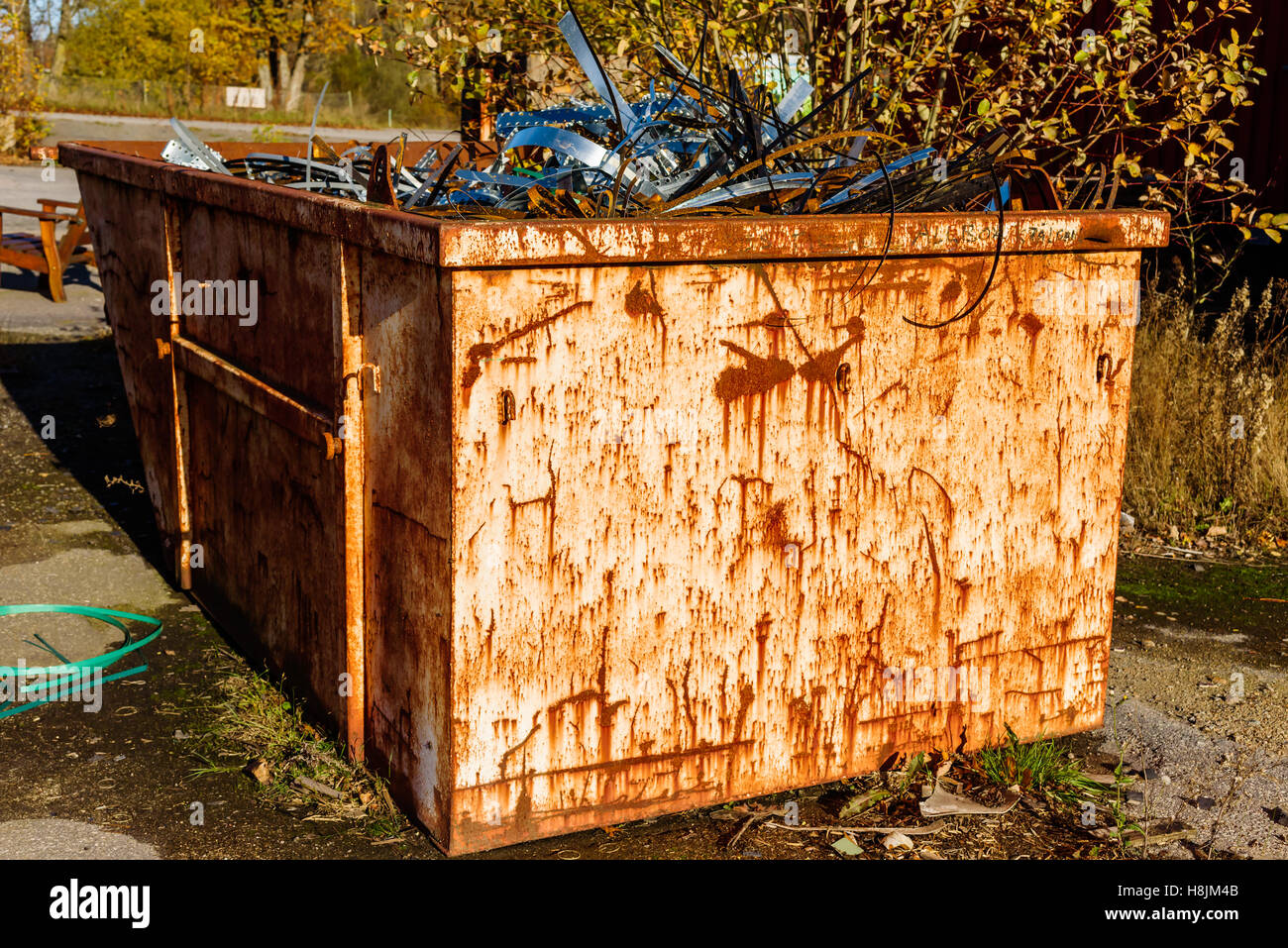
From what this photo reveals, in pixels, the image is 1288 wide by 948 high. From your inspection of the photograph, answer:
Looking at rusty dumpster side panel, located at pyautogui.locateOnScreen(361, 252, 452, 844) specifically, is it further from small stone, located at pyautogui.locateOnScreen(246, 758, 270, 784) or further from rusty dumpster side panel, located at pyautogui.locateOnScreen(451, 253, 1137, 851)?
small stone, located at pyautogui.locateOnScreen(246, 758, 270, 784)

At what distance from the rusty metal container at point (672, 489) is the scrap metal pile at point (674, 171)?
24 cm

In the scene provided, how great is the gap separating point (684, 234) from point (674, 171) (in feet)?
2.74

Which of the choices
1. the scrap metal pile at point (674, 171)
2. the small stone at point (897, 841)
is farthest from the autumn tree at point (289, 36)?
the small stone at point (897, 841)

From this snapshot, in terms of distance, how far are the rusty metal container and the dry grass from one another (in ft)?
7.64

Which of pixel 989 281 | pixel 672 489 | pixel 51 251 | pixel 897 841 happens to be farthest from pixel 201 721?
pixel 51 251

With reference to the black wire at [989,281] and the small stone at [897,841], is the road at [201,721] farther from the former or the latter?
the black wire at [989,281]

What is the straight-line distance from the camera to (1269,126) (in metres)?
8.16

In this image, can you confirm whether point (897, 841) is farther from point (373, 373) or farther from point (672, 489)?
point (373, 373)

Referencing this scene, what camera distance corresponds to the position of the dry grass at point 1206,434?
5.35 metres

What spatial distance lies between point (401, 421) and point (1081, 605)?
5.90ft

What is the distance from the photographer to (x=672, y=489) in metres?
2.69

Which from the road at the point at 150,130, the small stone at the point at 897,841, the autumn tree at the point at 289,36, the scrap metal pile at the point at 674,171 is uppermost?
the autumn tree at the point at 289,36

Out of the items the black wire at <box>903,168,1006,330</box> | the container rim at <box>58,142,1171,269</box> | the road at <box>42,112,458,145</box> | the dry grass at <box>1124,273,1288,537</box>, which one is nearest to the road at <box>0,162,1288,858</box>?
the dry grass at <box>1124,273,1288,537</box>

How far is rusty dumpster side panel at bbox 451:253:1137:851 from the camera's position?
254 centimetres
